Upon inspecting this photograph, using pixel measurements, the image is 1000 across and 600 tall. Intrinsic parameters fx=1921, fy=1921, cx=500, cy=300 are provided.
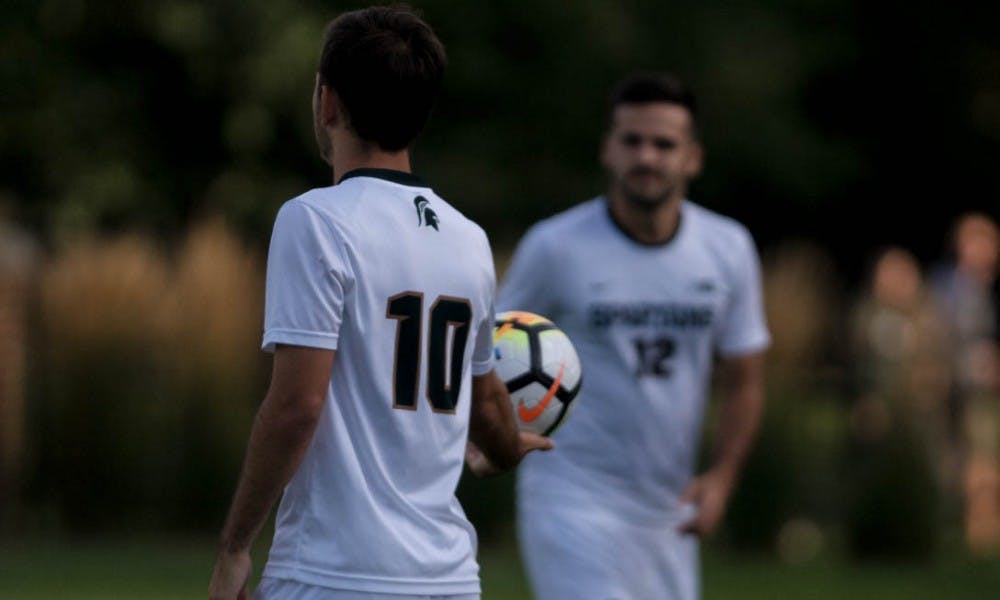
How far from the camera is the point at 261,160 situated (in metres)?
23.6

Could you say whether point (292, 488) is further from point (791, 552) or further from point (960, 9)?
point (960, 9)

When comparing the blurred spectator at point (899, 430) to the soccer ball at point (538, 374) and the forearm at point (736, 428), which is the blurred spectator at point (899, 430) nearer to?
the forearm at point (736, 428)

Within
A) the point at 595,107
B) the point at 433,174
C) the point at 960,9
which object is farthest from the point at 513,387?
the point at 960,9

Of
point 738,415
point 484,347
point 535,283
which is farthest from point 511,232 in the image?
point 484,347

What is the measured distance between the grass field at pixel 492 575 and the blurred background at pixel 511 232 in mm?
51

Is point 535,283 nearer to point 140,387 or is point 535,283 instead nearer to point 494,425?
point 494,425

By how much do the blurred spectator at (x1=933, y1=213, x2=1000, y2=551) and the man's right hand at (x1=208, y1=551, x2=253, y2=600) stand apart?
12.2 metres

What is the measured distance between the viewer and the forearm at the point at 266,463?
13.3ft

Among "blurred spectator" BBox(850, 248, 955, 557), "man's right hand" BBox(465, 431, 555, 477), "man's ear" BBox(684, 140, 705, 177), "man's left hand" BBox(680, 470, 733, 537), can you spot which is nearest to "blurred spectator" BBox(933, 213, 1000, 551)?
"blurred spectator" BBox(850, 248, 955, 557)

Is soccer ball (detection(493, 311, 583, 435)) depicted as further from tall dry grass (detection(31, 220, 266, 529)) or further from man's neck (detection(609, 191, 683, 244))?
tall dry grass (detection(31, 220, 266, 529))

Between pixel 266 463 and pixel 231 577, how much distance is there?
25 cm

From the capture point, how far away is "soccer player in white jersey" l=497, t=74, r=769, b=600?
688 cm

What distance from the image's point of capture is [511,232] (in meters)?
26.8

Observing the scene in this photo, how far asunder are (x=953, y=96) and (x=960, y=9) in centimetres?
166
